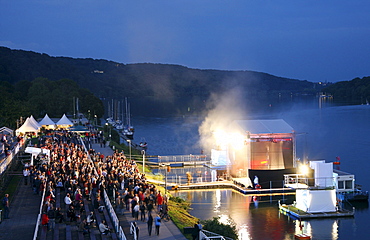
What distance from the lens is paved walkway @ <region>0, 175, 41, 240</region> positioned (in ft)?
54.9

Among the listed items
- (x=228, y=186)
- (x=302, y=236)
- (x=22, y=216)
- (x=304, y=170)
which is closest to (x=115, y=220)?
(x=22, y=216)

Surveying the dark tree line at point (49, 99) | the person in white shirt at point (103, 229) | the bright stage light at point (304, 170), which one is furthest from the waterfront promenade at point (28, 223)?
the dark tree line at point (49, 99)

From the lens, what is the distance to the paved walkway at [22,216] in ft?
54.9

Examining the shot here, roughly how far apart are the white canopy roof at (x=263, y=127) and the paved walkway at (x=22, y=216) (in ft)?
60.4

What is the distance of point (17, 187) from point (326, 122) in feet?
326

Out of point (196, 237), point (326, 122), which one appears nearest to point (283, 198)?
point (196, 237)

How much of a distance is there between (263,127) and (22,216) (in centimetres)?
2188

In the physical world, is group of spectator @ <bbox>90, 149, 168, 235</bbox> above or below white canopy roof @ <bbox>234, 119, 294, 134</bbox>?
below

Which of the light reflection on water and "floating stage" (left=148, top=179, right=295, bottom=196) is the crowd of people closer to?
the light reflection on water

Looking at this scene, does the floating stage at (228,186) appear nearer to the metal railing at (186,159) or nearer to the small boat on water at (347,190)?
the small boat on water at (347,190)

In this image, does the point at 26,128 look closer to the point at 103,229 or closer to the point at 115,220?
the point at 115,220

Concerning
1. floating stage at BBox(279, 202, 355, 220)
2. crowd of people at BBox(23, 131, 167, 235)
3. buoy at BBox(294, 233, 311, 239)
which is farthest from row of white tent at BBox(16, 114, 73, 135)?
buoy at BBox(294, 233, 311, 239)

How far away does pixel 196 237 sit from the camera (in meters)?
16.1

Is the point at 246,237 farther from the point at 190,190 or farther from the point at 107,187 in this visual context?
the point at 190,190
